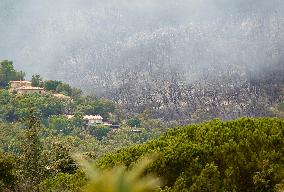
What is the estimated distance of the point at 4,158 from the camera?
3456 centimetres

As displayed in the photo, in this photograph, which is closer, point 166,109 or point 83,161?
point 83,161

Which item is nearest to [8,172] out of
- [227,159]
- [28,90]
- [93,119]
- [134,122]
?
[227,159]

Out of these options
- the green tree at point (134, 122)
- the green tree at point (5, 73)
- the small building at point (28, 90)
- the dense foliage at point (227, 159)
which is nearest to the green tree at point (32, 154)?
the dense foliage at point (227, 159)

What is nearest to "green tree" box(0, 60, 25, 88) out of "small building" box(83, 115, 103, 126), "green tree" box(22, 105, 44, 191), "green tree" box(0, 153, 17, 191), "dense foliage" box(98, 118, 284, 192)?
"small building" box(83, 115, 103, 126)

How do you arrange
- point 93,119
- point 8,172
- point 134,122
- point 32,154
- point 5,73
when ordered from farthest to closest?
1. point 5,73
2. point 134,122
3. point 93,119
4. point 8,172
5. point 32,154

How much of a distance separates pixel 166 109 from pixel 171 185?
172 m

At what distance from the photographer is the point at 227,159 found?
23.6 m

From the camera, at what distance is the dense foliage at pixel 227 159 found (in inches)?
875

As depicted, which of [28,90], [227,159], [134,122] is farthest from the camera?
[134,122]

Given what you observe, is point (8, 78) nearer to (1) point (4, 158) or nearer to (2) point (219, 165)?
(1) point (4, 158)

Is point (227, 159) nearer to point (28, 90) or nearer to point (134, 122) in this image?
point (28, 90)

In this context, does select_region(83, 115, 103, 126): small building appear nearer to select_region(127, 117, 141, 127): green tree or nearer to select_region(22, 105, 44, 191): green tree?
select_region(127, 117, 141, 127): green tree

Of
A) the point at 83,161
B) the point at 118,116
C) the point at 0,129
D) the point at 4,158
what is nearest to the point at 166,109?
the point at 118,116

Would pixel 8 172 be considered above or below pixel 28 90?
below
